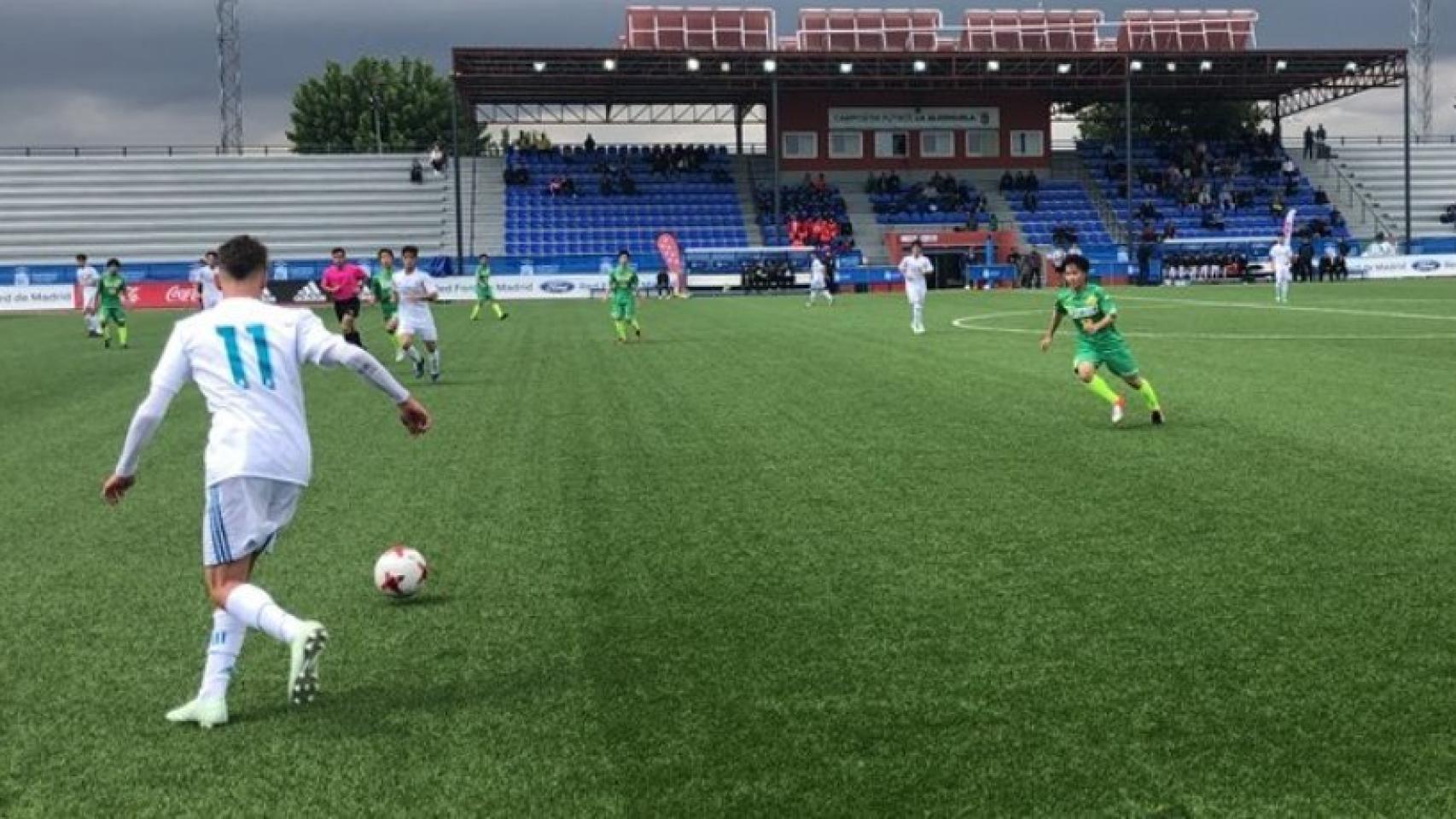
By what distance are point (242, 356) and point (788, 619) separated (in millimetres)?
2753

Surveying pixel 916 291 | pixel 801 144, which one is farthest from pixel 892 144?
pixel 916 291

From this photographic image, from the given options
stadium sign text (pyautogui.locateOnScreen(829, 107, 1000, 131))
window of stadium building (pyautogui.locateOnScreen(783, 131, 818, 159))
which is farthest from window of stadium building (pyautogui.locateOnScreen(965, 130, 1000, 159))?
window of stadium building (pyautogui.locateOnScreen(783, 131, 818, 159))

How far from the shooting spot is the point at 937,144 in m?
71.7

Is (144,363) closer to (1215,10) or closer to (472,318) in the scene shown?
(472,318)

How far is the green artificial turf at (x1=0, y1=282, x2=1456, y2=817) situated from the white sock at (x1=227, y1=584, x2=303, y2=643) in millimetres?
366

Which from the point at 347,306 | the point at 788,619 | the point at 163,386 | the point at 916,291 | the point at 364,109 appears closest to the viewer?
the point at 163,386

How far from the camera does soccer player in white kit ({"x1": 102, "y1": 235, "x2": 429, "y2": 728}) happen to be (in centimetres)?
517

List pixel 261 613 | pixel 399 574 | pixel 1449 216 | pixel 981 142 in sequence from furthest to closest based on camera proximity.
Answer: pixel 981 142, pixel 1449 216, pixel 399 574, pixel 261 613

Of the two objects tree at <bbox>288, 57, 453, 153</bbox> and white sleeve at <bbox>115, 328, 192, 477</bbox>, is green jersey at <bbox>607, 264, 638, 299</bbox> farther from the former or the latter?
tree at <bbox>288, 57, 453, 153</bbox>

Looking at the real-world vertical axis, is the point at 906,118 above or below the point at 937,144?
above

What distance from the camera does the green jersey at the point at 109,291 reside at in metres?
28.7

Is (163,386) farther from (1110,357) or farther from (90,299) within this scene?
(90,299)

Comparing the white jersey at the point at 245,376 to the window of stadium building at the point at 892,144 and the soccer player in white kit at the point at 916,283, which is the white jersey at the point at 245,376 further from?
the window of stadium building at the point at 892,144

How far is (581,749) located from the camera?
4758mm
